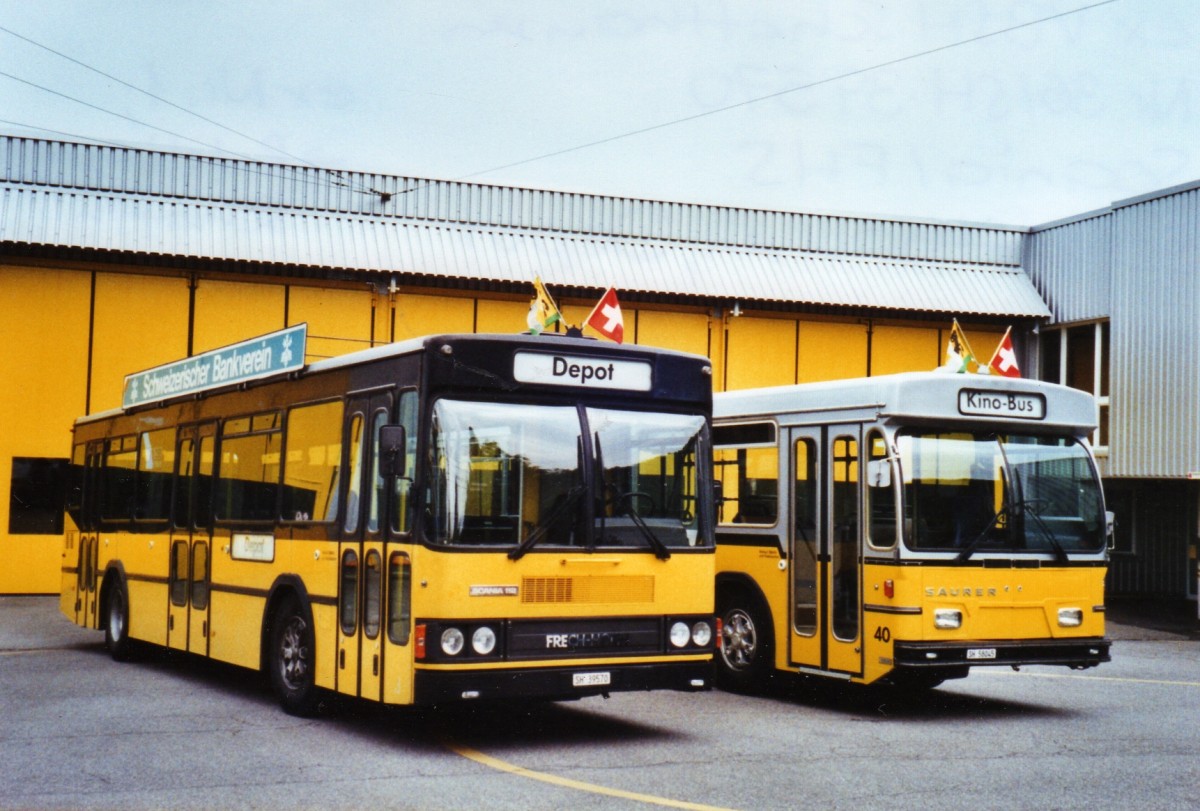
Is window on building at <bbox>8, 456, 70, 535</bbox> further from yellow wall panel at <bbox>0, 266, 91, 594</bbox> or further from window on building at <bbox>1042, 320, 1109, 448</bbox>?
window on building at <bbox>1042, 320, 1109, 448</bbox>

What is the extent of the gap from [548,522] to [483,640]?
95cm

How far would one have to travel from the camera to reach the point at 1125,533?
1149 inches

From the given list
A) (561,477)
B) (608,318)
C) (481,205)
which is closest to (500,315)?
(481,205)

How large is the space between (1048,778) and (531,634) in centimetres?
355

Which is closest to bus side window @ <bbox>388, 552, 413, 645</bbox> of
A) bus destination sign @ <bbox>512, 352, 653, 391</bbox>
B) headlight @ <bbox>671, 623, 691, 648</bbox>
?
bus destination sign @ <bbox>512, 352, 653, 391</bbox>

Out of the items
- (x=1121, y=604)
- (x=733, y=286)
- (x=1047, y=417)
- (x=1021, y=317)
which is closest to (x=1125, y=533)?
(x=1121, y=604)

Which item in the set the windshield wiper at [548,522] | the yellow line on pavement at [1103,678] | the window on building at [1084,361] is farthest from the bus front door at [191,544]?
the window on building at [1084,361]

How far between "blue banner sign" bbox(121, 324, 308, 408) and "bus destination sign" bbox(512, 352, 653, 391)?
2.33 m

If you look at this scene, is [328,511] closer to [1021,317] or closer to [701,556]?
[701,556]

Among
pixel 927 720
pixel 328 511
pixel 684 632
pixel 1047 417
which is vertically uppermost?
pixel 1047 417

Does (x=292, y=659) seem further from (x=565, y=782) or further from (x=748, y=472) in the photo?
(x=748, y=472)

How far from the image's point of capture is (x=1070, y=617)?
39.9ft

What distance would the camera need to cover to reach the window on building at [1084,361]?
27703mm

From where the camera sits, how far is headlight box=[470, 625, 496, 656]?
9578mm
